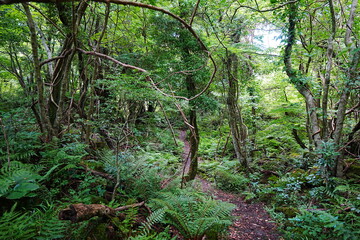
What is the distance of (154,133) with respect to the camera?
6.18 meters

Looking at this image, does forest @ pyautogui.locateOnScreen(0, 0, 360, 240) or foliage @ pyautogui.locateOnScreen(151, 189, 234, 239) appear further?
foliage @ pyautogui.locateOnScreen(151, 189, 234, 239)

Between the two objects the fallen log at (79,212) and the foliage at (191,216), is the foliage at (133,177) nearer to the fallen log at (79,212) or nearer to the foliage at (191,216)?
the foliage at (191,216)

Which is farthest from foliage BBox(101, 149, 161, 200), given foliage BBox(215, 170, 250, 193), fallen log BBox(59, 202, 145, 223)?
foliage BBox(215, 170, 250, 193)

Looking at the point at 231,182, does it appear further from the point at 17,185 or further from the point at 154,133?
the point at 17,185

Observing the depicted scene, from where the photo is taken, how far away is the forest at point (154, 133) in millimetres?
2846

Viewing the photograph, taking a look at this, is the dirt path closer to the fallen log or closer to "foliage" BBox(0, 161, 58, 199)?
the fallen log

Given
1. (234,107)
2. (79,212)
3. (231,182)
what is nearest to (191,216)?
(79,212)

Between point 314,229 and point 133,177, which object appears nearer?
point 314,229

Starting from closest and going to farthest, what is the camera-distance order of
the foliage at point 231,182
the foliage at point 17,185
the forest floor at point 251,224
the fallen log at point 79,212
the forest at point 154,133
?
the fallen log at point 79,212, the foliage at point 17,185, the forest at point 154,133, the forest floor at point 251,224, the foliage at point 231,182

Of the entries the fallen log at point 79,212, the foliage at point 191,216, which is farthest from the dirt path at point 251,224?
the fallen log at point 79,212

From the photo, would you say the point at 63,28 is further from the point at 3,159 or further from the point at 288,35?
the point at 288,35

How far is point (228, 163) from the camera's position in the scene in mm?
9055

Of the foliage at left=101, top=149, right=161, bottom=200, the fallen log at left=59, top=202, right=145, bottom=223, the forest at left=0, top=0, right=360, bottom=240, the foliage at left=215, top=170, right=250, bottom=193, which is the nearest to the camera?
the fallen log at left=59, top=202, right=145, bottom=223

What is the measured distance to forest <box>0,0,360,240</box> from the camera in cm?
285
